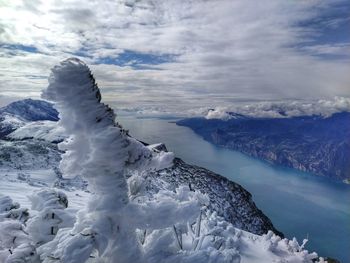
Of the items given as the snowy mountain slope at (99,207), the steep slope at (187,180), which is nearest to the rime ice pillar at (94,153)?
the snowy mountain slope at (99,207)

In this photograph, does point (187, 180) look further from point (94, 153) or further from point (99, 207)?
point (94, 153)

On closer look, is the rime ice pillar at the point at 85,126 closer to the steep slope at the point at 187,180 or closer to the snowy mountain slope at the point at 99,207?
the snowy mountain slope at the point at 99,207

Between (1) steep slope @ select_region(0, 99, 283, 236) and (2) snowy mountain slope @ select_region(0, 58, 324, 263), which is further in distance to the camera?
(1) steep slope @ select_region(0, 99, 283, 236)

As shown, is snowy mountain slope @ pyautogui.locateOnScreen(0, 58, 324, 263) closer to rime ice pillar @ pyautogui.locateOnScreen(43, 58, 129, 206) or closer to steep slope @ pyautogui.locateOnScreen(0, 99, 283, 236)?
rime ice pillar @ pyautogui.locateOnScreen(43, 58, 129, 206)

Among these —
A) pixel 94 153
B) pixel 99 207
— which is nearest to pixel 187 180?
pixel 99 207

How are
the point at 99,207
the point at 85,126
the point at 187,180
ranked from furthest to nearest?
the point at 187,180 < the point at 99,207 < the point at 85,126

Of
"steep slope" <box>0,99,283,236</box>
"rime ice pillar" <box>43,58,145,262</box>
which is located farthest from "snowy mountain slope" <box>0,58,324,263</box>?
"steep slope" <box>0,99,283,236</box>

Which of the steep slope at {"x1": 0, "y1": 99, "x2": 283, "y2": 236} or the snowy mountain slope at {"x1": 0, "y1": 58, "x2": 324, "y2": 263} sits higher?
the snowy mountain slope at {"x1": 0, "y1": 58, "x2": 324, "y2": 263}

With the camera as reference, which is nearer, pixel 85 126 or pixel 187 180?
pixel 85 126
